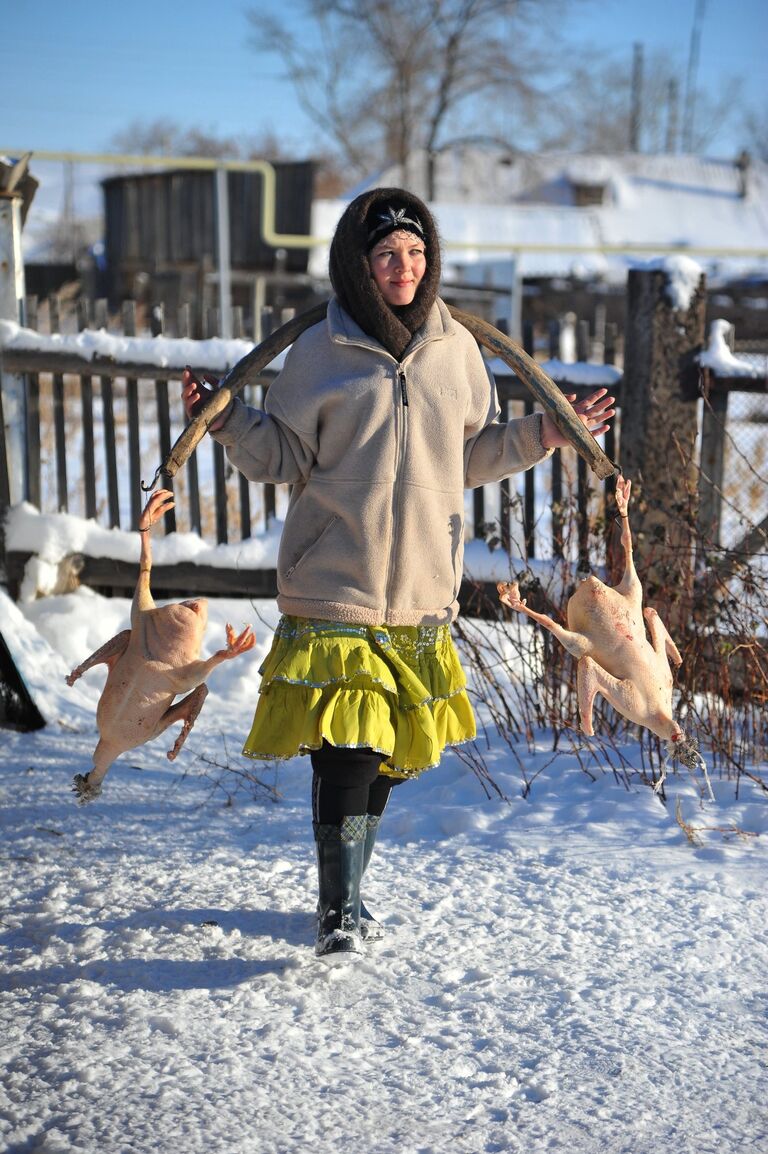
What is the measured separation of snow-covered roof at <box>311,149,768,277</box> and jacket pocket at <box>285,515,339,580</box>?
92.2ft

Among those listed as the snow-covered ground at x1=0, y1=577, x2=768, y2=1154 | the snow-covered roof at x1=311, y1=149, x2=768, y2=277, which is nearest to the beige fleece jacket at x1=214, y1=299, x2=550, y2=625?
the snow-covered ground at x1=0, y1=577, x2=768, y2=1154

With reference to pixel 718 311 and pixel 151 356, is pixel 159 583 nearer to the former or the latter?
pixel 151 356

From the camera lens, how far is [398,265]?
2.60 m

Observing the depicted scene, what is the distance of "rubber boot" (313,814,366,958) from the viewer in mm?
2613

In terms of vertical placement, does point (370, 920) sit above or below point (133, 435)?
below

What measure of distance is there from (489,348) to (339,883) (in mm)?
1257

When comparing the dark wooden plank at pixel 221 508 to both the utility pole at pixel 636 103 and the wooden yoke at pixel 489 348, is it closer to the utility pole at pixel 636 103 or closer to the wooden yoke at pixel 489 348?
the wooden yoke at pixel 489 348

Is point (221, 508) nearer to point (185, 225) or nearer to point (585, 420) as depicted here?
point (585, 420)

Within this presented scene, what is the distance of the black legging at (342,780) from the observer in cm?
260

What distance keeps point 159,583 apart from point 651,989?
3.79m

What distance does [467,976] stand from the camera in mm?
2607

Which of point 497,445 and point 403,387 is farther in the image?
point 497,445

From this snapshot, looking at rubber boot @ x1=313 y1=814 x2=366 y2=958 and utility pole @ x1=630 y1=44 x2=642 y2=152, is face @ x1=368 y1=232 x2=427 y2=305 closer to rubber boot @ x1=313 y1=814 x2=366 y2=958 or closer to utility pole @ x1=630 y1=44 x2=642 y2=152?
rubber boot @ x1=313 y1=814 x2=366 y2=958

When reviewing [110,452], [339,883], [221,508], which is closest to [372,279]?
[339,883]
